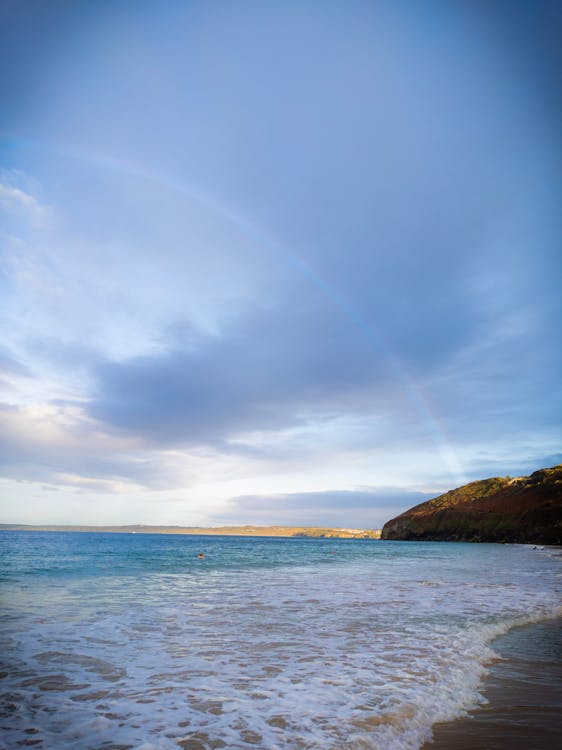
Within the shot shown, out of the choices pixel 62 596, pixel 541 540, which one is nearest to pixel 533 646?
pixel 62 596

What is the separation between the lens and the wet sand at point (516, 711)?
451 centimetres

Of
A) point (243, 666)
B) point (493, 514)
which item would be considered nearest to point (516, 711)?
point (243, 666)

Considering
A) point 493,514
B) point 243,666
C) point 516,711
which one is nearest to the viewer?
point 516,711

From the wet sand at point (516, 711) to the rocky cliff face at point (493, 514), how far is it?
3295 inches

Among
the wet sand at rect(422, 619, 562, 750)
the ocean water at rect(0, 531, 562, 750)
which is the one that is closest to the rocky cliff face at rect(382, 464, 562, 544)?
the ocean water at rect(0, 531, 562, 750)

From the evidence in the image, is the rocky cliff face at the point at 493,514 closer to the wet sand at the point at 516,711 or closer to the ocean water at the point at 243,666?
the ocean water at the point at 243,666

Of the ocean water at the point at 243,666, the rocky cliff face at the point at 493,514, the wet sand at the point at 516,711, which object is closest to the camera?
the wet sand at the point at 516,711

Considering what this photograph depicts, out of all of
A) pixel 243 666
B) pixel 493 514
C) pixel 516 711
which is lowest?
pixel 243 666

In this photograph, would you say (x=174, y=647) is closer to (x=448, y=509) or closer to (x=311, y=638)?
(x=311, y=638)

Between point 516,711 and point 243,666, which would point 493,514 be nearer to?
point 243,666

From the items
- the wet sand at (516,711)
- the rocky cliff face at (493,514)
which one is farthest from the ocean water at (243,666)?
the rocky cliff face at (493,514)

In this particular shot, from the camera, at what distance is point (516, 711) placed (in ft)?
17.4

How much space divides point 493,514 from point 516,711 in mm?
105157

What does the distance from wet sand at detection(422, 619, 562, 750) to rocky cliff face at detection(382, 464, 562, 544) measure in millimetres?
83680
